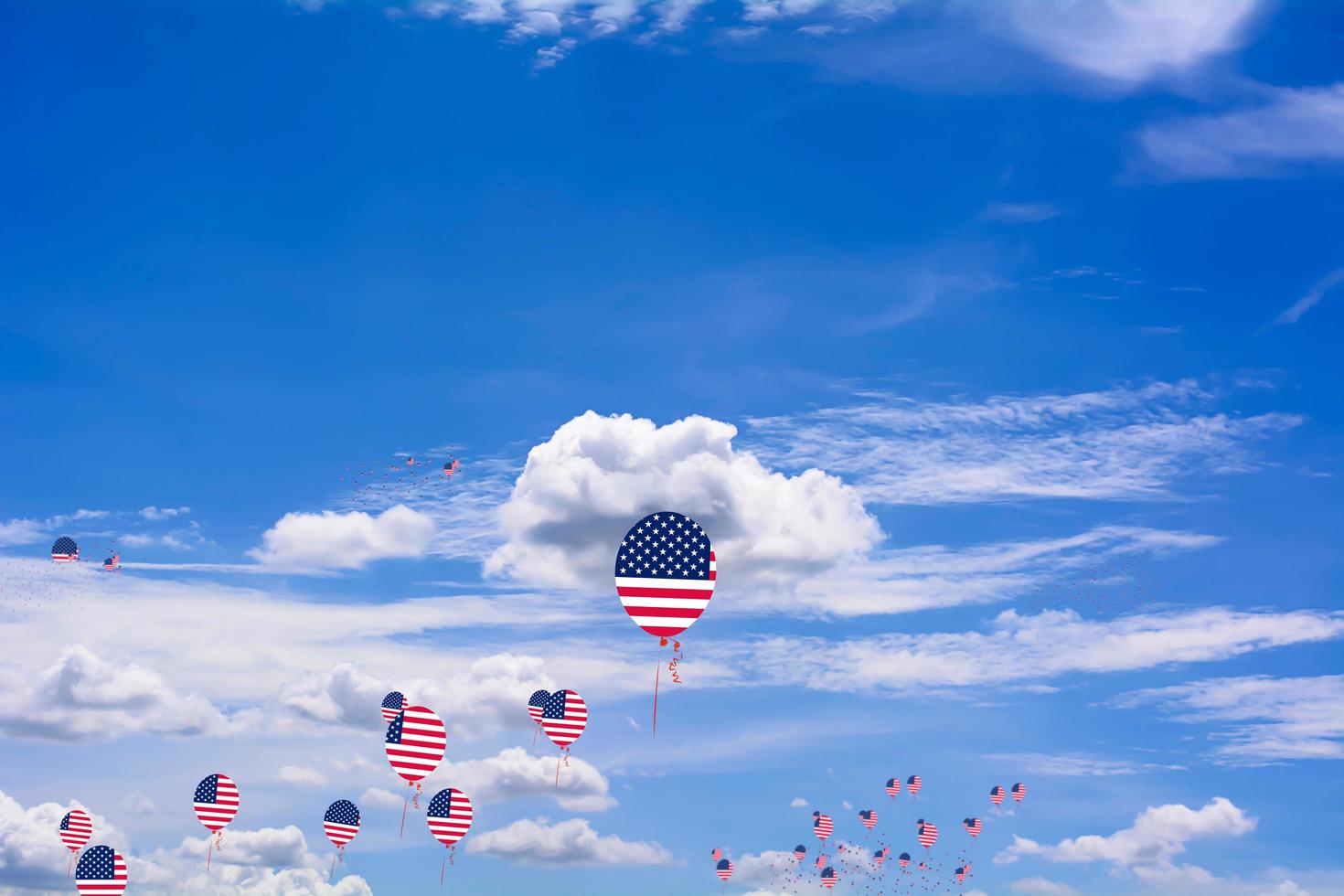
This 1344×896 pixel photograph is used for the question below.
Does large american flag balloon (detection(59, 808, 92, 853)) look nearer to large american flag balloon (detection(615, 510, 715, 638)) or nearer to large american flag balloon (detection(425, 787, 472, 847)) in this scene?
large american flag balloon (detection(425, 787, 472, 847))

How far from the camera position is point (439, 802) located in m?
83.3

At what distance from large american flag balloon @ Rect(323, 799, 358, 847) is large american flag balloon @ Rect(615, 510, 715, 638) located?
4755 centimetres

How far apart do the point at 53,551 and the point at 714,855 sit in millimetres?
65838

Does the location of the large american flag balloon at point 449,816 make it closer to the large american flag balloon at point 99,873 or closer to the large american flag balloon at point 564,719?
the large american flag balloon at point 564,719

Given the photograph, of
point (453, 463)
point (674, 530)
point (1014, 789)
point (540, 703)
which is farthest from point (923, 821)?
point (674, 530)

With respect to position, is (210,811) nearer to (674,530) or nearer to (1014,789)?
(674,530)

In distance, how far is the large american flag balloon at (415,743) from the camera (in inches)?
2913

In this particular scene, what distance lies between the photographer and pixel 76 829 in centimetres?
8850

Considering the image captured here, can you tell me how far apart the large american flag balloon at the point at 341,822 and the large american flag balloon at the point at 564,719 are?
16.8 metres

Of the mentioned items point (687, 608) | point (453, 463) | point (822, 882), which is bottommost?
point (822, 882)

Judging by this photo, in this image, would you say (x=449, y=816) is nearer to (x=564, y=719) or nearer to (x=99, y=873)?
(x=564, y=719)

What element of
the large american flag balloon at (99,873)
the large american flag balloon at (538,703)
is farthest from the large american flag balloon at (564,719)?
the large american flag balloon at (99,873)

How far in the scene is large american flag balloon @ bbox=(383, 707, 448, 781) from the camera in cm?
7400

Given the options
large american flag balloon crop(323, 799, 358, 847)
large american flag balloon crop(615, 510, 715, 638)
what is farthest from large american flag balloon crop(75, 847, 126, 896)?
large american flag balloon crop(615, 510, 715, 638)
